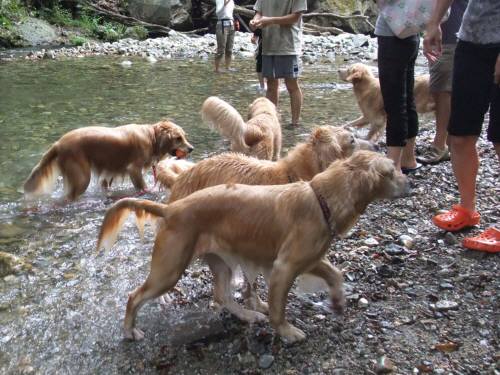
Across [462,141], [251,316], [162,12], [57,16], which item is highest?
[162,12]

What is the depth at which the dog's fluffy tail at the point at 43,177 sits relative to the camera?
5.78m

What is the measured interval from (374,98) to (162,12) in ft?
61.0

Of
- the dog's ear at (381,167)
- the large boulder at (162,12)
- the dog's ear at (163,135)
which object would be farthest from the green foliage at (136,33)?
the dog's ear at (381,167)

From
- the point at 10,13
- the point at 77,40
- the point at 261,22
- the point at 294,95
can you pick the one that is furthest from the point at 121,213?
the point at 10,13

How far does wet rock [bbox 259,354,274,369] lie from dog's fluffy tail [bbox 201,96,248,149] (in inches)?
126

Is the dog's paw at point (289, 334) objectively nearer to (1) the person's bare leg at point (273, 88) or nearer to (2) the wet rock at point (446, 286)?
(2) the wet rock at point (446, 286)

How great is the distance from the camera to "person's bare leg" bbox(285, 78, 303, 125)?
8.66 metres

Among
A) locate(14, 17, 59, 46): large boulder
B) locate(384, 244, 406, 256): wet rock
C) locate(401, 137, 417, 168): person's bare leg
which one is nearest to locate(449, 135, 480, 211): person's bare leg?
locate(384, 244, 406, 256): wet rock

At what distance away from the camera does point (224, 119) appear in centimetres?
591

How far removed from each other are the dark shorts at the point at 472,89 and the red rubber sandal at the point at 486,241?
0.79 metres

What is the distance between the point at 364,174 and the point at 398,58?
8.24 ft

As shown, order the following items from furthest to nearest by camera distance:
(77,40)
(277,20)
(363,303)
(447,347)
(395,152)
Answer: (77,40), (277,20), (395,152), (363,303), (447,347)

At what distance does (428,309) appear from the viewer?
353cm

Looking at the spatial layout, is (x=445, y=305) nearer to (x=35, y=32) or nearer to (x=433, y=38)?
(x=433, y=38)
